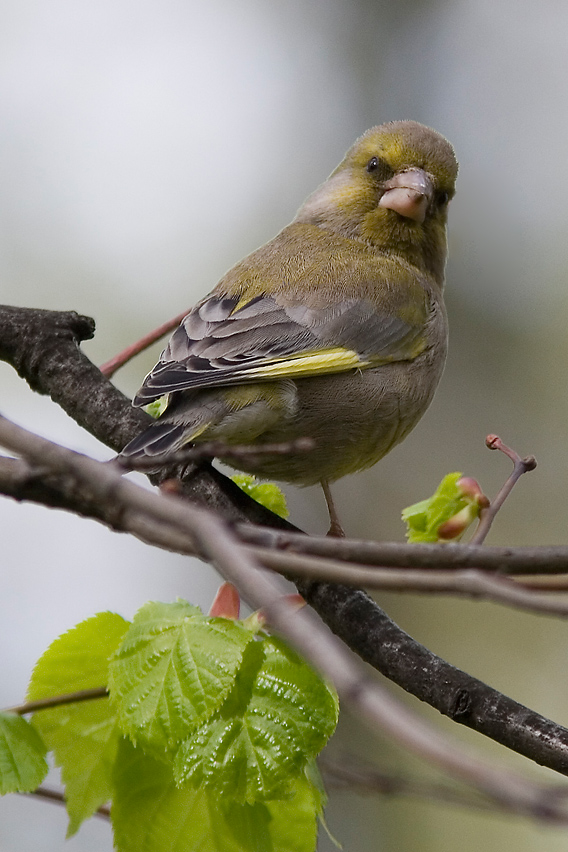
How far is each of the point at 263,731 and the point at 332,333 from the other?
1.82 meters

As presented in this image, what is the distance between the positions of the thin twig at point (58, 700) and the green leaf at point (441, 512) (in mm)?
869

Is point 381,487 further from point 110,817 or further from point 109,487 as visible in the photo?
point 109,487

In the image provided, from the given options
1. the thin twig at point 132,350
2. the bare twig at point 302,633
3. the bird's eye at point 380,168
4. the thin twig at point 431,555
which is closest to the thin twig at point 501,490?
the thin twig at point 431,555

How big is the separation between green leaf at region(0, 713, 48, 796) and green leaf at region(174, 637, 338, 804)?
26 centimetres

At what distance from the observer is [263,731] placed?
1612 millimetres

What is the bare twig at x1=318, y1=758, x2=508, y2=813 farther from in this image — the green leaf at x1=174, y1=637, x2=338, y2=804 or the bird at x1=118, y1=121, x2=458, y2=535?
the bird at x1=118, y1=121, x2=458, y2=535

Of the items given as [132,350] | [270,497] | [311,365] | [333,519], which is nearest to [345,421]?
[311,365]

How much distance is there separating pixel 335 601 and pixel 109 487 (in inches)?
53.3

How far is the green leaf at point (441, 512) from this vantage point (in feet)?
7.09

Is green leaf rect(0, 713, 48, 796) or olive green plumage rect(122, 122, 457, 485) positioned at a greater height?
olive green plumage rect(122, 122, 457, 485)

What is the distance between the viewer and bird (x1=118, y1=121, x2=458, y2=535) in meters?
2.81

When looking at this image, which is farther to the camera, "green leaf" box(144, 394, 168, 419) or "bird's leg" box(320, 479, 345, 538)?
"bird's leg" box(320, 479, 345, 538)

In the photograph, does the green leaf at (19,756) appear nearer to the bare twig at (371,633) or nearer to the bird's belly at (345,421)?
the bare twig at (371,633)

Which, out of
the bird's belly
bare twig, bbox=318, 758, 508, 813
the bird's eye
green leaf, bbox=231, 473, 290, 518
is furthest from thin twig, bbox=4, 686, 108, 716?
the bird's eye
